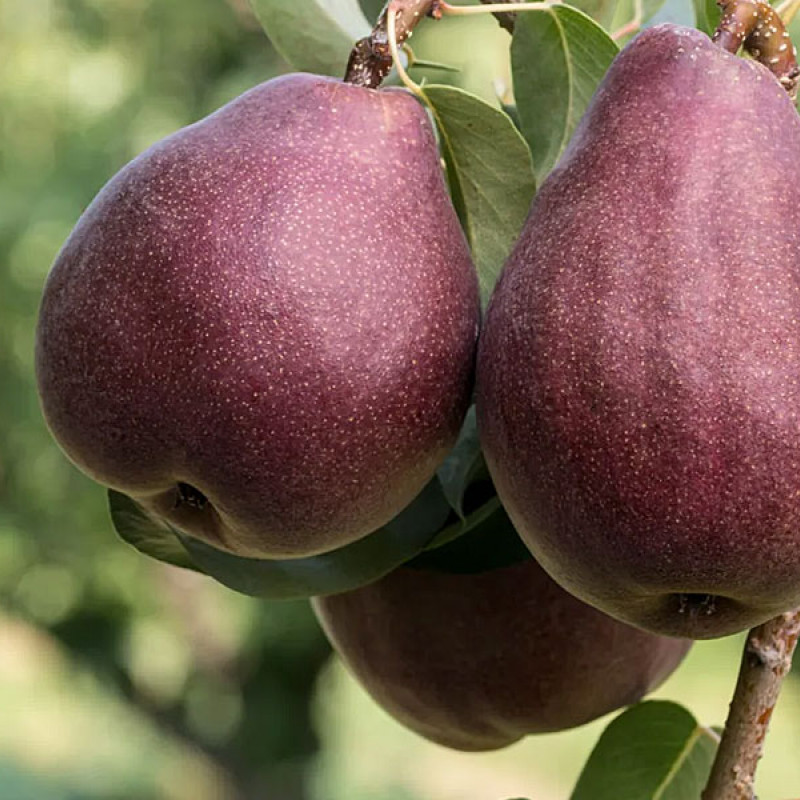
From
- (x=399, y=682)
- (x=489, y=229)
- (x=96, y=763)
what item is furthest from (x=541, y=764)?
(x=489, y=229)

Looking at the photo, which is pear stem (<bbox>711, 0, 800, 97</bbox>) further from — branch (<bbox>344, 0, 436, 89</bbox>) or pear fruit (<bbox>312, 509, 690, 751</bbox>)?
pear fruit (<bbox>312, 509, 690, 751</bbox>)

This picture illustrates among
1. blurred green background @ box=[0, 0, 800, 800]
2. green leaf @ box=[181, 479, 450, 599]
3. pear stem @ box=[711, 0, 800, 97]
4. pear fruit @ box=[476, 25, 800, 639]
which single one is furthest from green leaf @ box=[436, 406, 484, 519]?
blurred green background @ box=[0, 0, 800, 800]

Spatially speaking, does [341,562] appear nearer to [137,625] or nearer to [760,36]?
[760,36]

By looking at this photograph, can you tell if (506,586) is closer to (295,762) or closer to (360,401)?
(360,401)

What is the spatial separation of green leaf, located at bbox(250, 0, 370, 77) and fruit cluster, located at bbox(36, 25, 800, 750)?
0.52ft

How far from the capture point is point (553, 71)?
32.7 inches

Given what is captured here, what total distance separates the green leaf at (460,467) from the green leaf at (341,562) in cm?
2

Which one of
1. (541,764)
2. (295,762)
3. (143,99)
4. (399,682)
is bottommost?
(295,762)

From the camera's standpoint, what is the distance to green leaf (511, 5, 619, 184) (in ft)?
2.62

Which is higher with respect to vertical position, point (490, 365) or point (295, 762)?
point (490, 365)

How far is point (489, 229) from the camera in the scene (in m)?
0.81

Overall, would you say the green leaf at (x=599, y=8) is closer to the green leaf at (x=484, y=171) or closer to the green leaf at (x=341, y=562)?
the green leaf at (x=484, y=171)

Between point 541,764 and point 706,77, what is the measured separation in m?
2.53

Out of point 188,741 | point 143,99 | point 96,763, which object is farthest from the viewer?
point 188,741
